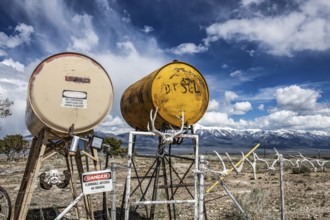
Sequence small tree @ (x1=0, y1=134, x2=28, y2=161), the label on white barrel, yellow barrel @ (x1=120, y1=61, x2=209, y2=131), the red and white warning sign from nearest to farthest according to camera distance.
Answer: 1. the red and white warning sign
2. the label on white barrel
3. yellow barrel @ (x1=120, y1=61, x2=209, y2=131)
4. small tree @ (x1=0, y1=134, x2=28, y2=161)

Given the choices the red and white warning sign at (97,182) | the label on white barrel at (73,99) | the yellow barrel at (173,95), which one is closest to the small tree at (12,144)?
the yellow barrel at (173,95)

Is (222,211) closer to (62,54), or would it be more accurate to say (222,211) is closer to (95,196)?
(95,196)

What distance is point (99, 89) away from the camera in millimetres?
8234

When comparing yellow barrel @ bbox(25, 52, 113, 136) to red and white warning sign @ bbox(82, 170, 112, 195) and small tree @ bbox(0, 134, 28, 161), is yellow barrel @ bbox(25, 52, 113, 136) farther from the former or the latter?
small tree @ bbox(0, 134, 28, 161)

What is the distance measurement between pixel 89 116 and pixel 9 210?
291cm

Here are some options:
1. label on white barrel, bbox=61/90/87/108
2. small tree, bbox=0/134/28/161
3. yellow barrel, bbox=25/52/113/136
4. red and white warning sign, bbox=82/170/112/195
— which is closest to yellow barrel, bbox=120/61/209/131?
yellow barrel, bbox=25/52/113/136

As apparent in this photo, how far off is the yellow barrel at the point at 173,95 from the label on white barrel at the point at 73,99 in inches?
66.8

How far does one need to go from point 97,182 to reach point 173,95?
3114mm

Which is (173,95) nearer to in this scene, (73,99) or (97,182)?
(73,99)

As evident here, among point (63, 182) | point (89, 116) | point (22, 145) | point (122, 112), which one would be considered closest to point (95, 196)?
point (122, 112)

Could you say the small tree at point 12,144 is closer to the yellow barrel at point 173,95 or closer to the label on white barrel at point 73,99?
the yellow barrel at point 173,95

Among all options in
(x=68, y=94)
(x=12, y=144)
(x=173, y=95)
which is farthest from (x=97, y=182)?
(x=12, y=144)

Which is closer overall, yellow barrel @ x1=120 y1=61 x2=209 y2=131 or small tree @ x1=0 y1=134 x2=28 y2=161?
yellow barrel @ x1=120 y1=61 x2=209 y2=131

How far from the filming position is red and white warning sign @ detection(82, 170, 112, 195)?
6852mm
